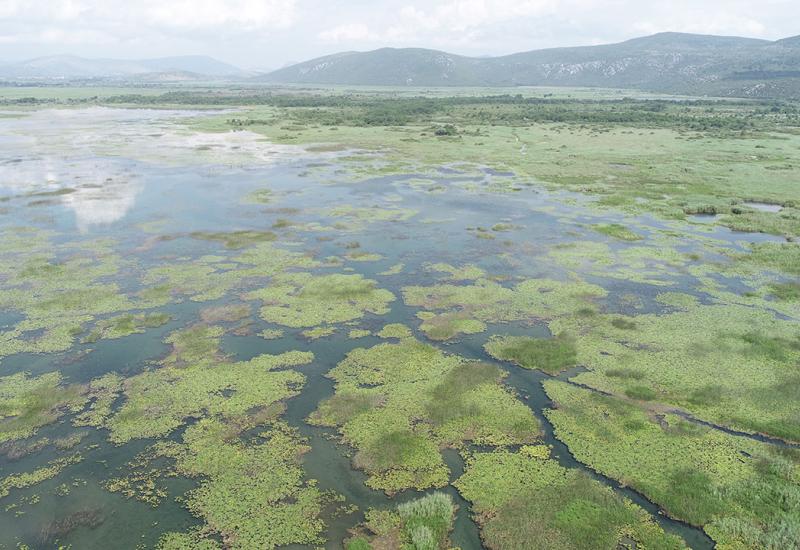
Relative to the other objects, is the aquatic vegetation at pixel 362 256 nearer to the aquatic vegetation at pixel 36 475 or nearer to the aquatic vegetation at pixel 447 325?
the aquatic vegetation at pixel 447 325

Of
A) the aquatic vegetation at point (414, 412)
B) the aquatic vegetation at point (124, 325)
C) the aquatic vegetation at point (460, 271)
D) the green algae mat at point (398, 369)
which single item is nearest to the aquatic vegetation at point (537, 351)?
the green algae mat at point (398, 369)

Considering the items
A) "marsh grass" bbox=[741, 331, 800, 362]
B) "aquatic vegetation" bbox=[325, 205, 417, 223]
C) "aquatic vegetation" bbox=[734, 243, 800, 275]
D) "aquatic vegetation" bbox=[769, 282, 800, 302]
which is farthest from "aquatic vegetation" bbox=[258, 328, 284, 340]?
"aquatic vegetation" bbox=[734, 243, 800, 275]

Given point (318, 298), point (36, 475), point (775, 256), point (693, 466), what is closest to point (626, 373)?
point (693, 466)

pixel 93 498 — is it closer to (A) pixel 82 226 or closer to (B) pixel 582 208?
(A) pixel 82 226

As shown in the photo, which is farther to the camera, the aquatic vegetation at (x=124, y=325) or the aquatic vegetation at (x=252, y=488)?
the aquatic vegetation at (x=124, y=325)

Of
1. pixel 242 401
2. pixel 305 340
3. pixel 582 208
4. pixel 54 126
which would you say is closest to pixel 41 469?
pixel 242 401

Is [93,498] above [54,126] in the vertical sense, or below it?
below
